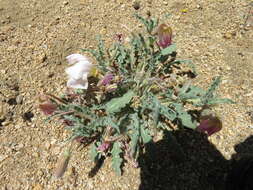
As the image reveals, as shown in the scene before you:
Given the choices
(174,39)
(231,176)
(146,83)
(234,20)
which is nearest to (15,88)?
(146,83)

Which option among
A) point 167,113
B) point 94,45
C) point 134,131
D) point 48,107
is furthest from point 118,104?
point 94,45

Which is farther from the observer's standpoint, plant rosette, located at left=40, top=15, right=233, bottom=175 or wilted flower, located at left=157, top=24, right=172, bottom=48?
wilted flower, located at left=157, top=24, right=172, bottom=48

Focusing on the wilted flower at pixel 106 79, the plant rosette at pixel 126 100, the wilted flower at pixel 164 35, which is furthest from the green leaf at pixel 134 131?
the wilted flower at pixel 164 35

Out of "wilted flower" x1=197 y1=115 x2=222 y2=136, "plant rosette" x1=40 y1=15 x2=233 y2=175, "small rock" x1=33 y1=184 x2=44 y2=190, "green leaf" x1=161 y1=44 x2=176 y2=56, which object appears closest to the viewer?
"wilted flower" x1=197 y1=115 x2=222 y2=136

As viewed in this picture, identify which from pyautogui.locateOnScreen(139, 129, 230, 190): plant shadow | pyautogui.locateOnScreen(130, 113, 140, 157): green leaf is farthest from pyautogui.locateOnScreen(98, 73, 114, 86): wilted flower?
pyautogui.locateOnScreen(139, 129, 230, 190): plant shadow

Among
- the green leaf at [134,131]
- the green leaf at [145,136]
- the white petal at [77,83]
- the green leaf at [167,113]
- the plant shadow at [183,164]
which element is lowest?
the plant shadow at [183,164]

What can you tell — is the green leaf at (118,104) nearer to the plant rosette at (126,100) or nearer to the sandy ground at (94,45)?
the plant rosette at (126,100)

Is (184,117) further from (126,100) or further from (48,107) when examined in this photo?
(48,107)

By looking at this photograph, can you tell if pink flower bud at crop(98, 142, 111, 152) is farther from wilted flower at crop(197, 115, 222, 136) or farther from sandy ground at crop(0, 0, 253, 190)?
wilted flower at crop(197, 115, 222, 136)
